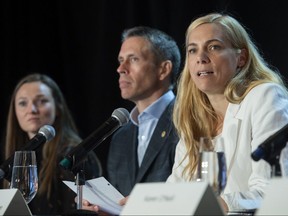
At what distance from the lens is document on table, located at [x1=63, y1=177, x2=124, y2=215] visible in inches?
102

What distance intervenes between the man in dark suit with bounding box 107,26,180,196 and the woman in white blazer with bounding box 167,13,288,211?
67 cm

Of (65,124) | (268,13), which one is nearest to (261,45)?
(268,13)

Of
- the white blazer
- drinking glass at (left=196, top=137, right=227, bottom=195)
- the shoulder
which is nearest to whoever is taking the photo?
drinking glass at (left=196, top=137, right=227, bottom=195)

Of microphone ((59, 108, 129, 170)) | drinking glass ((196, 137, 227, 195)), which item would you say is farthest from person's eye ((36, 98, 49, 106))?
drinking glass ((196, 137, 227, 195))

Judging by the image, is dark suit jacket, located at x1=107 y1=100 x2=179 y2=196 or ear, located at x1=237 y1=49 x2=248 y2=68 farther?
dark suit jacket, located at x1=107 y1=100 x2=179 y2=196

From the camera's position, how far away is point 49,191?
172 inches

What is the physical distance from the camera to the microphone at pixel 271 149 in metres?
1.74

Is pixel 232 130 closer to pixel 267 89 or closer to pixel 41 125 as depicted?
pixel 267 89

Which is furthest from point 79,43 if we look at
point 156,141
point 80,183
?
point 80,183

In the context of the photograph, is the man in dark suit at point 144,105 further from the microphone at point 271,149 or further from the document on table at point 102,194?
the microphone at point 271,149

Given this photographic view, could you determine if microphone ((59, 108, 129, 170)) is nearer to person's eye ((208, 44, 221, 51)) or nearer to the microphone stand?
the microphone stand

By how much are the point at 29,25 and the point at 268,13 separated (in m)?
2.24

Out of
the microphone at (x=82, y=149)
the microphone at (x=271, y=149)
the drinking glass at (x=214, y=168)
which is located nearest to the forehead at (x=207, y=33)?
the microphone at (x=82, y=149)

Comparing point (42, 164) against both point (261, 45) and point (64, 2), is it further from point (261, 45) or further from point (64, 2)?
point (261, 45)
